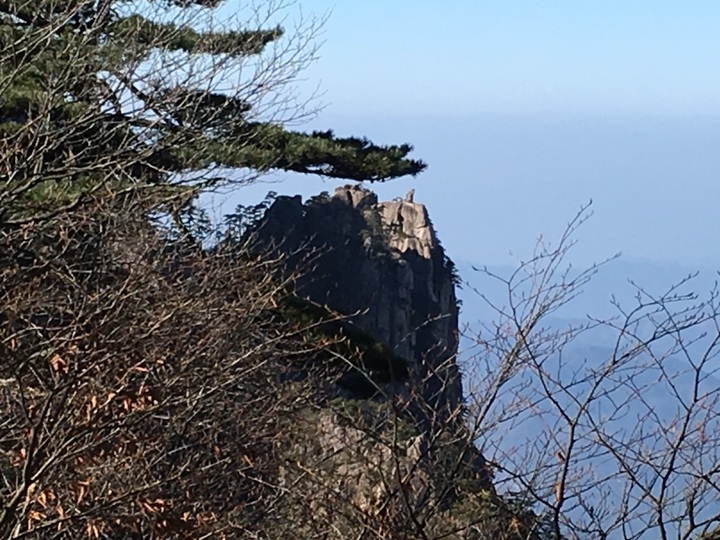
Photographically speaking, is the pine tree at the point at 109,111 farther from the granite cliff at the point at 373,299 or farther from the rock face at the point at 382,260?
the rock face at the point at 382,260

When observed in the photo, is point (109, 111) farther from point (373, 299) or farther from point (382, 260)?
point (382, 260)

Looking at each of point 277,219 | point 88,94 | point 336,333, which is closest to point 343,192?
point 277,219

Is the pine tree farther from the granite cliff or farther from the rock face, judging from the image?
the rock face

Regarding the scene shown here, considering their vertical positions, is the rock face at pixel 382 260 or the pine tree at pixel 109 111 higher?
the pine tree at pixel 109 111

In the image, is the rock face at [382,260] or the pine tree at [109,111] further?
the rock face at [382,260]

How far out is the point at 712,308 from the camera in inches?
178

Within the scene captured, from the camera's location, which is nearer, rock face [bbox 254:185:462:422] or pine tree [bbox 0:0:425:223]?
pine tree [bbox 0:0:425:223]

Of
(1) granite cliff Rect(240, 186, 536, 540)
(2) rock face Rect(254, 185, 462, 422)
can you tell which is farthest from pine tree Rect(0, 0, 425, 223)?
(2) rock face Rect(254, 185, 462, 422)

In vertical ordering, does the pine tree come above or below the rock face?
above

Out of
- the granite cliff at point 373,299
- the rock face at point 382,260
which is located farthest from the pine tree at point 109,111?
the rock face at point 382,260

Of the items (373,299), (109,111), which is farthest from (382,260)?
(109,111)

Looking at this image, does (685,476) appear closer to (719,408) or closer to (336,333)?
(719,408)

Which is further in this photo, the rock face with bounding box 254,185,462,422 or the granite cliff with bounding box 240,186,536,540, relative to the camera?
the rock face with bounding box 254,185,462,422

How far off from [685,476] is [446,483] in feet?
3.72
